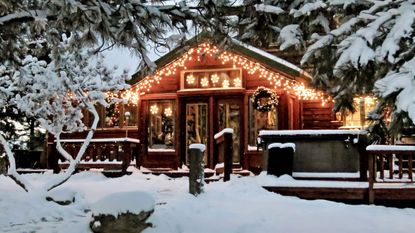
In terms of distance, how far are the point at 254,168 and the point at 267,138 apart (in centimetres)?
547

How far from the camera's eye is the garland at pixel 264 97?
633 inches

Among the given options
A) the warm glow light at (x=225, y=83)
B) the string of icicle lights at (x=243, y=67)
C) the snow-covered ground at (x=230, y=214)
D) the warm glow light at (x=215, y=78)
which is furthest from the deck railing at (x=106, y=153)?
the snow-covered ground at (x=230, y=214)

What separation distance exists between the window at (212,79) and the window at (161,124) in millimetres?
1077

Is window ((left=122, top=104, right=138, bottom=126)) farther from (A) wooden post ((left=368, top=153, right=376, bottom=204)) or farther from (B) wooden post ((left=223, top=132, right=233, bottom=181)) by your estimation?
(A) wooden post ((left=368, top=153, right=376, bottom=204))

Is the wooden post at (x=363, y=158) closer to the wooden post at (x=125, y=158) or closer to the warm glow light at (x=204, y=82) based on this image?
the warm glow light at (x=204, y=82)

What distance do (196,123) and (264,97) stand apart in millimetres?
3012

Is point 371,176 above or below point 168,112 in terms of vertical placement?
below

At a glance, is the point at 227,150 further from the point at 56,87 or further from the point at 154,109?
the point at 154,109

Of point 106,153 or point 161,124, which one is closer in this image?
point 106,153

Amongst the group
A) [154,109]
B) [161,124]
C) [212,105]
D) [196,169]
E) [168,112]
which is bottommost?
[196,169]

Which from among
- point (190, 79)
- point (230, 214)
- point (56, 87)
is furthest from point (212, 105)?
point (230, 214)

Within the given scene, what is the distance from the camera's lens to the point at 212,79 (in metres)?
17.4

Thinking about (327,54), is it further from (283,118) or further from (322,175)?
(283,118)

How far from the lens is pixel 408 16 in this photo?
4.41m
